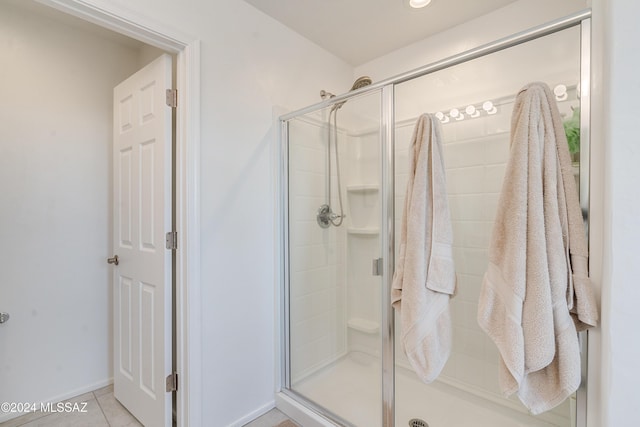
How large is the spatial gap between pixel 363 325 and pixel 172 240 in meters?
1.28

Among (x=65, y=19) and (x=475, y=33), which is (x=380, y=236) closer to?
(x=475, y=33)

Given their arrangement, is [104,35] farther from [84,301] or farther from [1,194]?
[84,301]

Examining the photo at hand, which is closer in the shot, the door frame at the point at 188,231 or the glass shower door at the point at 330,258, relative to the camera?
the door frame at the point at 188,231

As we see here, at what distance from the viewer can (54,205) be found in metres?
1.88

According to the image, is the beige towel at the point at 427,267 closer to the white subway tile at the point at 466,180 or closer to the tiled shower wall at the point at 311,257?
the white subway tile at the point at 466,180

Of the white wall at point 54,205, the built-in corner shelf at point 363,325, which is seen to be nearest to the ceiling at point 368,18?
the white wall at point 54,205

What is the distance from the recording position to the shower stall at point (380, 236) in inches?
57.5

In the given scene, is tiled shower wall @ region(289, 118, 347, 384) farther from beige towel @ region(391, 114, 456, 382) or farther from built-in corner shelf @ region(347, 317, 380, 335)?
beige towel @ region(391, 114, 456, 382)

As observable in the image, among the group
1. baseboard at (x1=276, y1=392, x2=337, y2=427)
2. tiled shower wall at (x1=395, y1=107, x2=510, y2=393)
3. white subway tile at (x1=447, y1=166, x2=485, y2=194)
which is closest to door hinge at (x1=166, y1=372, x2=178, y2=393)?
baseboard at (x1=276, y1=392, x2=337, y2=427)

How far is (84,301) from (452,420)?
2.44m

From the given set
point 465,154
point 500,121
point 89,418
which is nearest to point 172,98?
point 465,154

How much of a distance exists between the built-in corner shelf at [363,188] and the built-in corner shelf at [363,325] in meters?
0.79

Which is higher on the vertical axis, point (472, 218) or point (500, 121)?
point (500, 121)

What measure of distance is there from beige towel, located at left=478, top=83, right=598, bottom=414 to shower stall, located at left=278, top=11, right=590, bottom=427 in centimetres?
50
